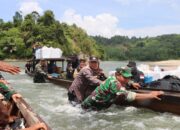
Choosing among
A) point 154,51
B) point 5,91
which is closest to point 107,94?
point 5,91

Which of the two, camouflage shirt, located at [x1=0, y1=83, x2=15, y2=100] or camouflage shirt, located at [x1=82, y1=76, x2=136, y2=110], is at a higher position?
camouflage shirt, located at [x1=0, y1=83, x2=15, y2=100]

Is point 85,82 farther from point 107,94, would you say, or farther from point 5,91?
point 5,91

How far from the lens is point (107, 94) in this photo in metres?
7.71

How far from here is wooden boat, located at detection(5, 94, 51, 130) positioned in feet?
14.5

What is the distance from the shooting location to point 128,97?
713cm

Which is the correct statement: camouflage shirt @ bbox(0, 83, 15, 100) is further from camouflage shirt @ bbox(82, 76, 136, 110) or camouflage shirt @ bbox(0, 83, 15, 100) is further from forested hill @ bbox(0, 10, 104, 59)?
forested hill @ bbox(0, 10, 104, 59)

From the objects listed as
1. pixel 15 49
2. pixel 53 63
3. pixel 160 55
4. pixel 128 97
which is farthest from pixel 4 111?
pixel 160 55

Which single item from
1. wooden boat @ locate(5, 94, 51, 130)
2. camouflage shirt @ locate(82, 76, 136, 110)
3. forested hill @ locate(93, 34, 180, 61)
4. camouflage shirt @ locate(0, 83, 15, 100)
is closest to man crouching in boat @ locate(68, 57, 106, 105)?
camouflage shirt @ locate(82, 76, 136, 110)

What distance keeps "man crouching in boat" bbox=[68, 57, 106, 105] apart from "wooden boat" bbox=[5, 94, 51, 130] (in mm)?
2538

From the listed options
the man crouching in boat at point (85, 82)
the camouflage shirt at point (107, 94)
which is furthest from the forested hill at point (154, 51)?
the camouflage shirt at point (107, 94)

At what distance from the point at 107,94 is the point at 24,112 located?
8.94 ft

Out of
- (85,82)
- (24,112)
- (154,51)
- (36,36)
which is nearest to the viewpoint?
(24,112)

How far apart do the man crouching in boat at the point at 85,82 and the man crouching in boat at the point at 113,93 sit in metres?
0.57

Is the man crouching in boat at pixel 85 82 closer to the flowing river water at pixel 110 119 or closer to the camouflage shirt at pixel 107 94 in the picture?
the flowing river water at pixel 110 119
